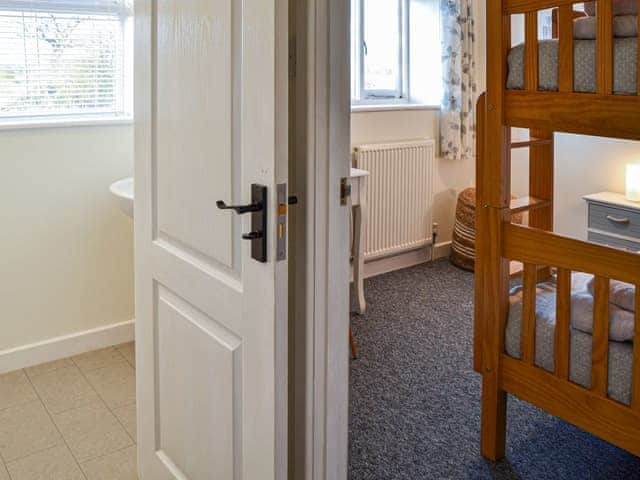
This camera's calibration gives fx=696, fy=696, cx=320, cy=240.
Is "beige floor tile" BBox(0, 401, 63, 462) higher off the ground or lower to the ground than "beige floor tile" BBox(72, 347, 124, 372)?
lower

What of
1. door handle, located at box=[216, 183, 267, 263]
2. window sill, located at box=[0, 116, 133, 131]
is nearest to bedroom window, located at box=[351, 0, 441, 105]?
window sill, located at box=[0, 116, 133, 131]

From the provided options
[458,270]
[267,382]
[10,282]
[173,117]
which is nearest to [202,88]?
[173,117]

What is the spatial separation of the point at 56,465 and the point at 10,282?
1.00m

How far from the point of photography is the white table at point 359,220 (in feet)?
11.4

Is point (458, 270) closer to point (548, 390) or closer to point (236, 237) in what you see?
point (548, 390)

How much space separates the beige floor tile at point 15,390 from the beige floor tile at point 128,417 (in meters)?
0.38

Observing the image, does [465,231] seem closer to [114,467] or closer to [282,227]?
[114,467]

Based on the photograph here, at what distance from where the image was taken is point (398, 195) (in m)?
4.43

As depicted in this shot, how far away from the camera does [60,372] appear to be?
9.98 feet

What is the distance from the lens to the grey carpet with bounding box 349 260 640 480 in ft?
7.58

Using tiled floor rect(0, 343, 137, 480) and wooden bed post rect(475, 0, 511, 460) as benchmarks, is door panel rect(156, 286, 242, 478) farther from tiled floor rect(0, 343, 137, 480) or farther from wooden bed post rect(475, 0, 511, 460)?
wooden bed post rect(475, 0, 511, 460)

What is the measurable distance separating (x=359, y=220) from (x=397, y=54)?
5.35 ft

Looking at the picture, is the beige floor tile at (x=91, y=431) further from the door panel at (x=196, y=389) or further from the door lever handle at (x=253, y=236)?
the door lever handle at (x=253, y=236)

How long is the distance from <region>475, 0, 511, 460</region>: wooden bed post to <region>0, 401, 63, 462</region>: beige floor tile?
152 centimetres
